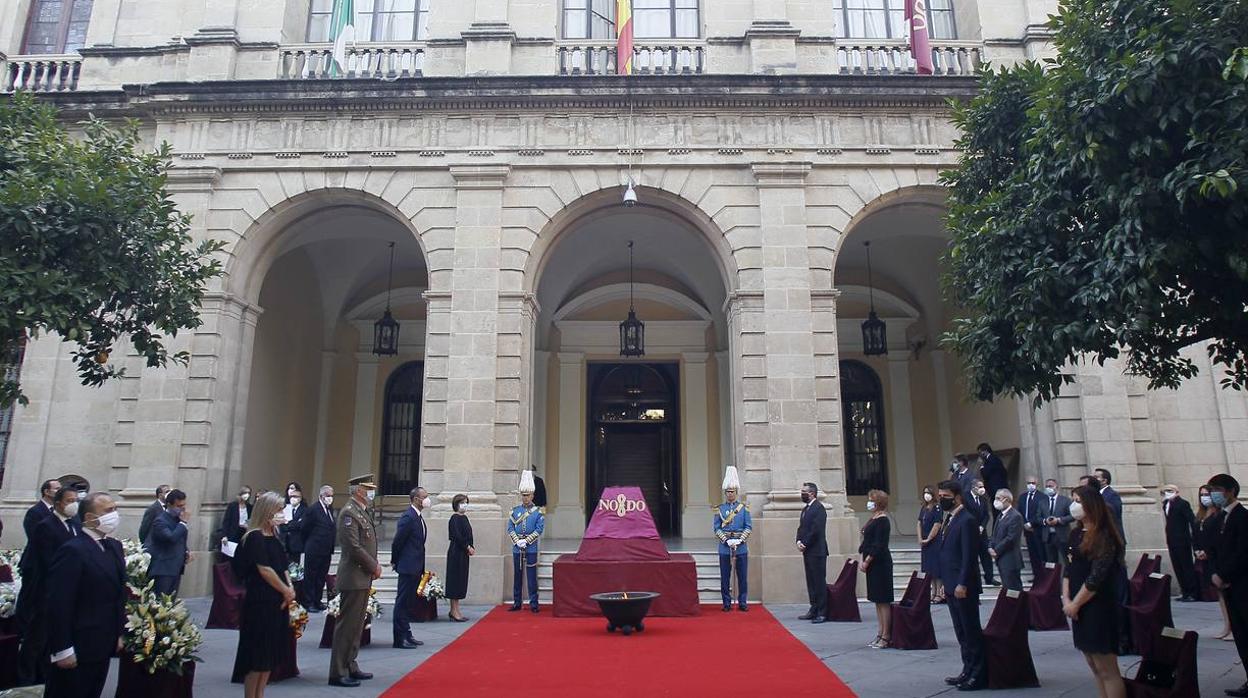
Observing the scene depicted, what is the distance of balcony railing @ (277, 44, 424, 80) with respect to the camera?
1425cm

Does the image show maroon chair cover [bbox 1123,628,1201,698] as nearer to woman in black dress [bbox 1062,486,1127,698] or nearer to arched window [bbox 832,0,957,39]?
woman in black dress [bbox 1062,486,1127,698]

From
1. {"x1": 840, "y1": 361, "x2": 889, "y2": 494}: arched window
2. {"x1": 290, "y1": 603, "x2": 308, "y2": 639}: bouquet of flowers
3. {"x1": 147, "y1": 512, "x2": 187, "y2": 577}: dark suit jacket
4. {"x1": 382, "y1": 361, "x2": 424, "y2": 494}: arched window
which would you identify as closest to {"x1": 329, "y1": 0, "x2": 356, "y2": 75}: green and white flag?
{"x1": 382, "y1": 361, "x2": 424, "y2": 494}: arched window

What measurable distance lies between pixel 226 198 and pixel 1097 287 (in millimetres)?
13216

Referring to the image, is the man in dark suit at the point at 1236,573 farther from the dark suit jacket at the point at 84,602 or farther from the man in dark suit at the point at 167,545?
the man in dark suit at the point at 167,545

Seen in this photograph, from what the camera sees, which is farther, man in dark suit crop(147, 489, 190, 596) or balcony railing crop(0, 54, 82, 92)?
balcony railing crop(0, 54, 82, 92)

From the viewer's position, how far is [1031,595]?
9625mm

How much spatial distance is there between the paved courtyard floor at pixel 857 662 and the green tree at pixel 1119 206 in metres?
2.71

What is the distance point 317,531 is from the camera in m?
11.3

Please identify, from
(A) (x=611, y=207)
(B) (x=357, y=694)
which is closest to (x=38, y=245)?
(B) (x=357, y=694)

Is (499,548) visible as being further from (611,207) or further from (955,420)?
(955,420)

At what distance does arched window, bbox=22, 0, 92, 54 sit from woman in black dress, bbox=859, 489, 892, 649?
57.3ft

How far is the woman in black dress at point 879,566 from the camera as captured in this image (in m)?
8.67

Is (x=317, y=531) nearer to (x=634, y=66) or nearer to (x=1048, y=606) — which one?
(x=634, y=66)

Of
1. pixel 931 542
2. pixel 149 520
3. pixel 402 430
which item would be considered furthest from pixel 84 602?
→ pixel 402 430
